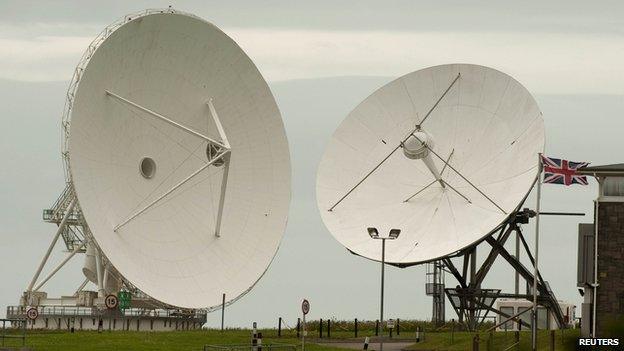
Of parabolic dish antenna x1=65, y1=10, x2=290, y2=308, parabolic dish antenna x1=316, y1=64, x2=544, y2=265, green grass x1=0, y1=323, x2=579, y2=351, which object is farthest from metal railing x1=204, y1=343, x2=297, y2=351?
parabolic dish antenna x1=316, y1=64, x2=544, y2=265

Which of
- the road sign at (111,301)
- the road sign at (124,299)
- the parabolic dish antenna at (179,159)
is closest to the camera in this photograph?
the parabolic dish antenna at (179,159)

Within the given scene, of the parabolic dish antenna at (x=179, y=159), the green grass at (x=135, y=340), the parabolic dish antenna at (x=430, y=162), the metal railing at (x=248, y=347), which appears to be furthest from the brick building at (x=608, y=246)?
the parabolic dish antenna at (x=179, y=159)

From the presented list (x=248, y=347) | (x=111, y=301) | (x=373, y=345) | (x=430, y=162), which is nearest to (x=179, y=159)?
(x=111, y=301)

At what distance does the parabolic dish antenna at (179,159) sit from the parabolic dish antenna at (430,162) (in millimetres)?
4037

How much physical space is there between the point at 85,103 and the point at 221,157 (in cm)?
821

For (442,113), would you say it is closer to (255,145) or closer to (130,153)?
(255,145)

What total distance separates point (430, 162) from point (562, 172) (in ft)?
52.0

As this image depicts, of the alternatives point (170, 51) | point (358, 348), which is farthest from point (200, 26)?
point (358, 348)

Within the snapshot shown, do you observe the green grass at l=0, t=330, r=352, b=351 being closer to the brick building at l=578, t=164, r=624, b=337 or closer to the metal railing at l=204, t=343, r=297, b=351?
the metal railing at l=204, t=343, r=297, b=351

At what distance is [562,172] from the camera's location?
6825 centimetres

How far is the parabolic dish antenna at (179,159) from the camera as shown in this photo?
73312mm

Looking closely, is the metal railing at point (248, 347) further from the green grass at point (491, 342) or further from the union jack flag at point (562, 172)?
the union jack flag at point (562, 172)

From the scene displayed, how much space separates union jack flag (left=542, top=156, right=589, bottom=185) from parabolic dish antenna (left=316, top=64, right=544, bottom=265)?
1033cm

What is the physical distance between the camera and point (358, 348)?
67.6 metres
